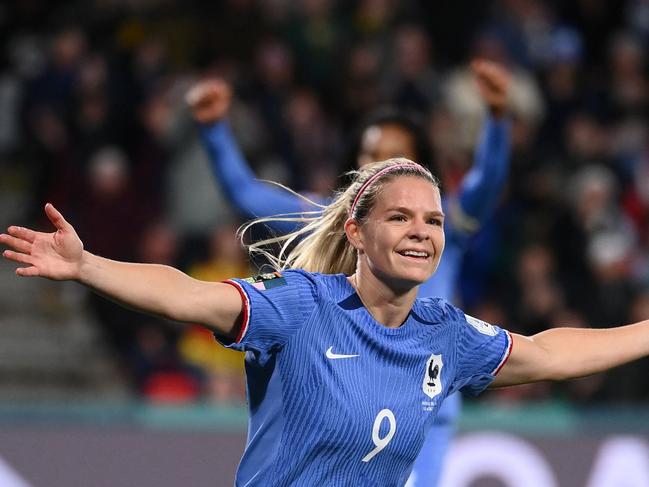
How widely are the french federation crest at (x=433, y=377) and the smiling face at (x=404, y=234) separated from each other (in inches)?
9.7

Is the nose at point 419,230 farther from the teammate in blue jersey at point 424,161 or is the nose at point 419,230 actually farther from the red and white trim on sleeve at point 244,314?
the teammate in blue jersey at point 424,161

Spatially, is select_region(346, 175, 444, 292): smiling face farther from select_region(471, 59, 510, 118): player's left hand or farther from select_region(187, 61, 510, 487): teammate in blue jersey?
select_region(471, 59, 510, 118): player's left hand

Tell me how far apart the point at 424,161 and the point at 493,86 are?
0.49m

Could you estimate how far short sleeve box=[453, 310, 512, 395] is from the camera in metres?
4.24

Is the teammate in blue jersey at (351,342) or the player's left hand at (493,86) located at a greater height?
the player's left hand at (493,86)

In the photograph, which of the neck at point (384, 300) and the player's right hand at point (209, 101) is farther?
the player's right hand at point (209, 101)

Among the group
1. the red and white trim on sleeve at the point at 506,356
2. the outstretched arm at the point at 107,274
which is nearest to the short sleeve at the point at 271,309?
the outstretched arm at the point at 107,274

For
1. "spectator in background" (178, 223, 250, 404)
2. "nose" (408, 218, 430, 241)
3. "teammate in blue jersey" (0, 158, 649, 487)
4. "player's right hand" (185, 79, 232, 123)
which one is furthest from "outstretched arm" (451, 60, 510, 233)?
"spectator in background" (178, 223, 250, 404)

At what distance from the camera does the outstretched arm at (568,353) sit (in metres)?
4.35

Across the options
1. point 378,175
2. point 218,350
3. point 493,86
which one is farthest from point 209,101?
point 218,350

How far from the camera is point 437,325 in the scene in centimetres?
415

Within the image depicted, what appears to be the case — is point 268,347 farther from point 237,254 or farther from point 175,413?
point 237,254

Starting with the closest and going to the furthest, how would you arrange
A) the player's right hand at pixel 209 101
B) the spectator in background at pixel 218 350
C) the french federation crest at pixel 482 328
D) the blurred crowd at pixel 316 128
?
the french federation crest at pixel 482 328 → the player's right hand at pixel 209 101 → the spectator in background at pixel 218 350 → the blurred crowd at pixel 316 128

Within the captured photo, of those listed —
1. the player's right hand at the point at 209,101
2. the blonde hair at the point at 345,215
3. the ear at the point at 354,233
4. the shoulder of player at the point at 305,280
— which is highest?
the player's right hand at the point at 209,101
